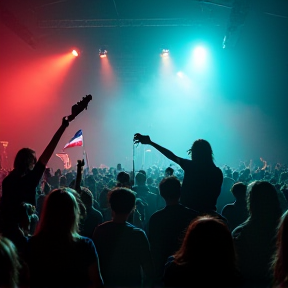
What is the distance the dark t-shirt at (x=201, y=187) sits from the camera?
12.4 feet

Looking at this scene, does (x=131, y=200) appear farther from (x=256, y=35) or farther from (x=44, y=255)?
(x=256, y=35)

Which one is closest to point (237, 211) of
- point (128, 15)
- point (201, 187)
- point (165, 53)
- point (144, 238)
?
point (201, 187)

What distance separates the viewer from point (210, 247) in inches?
68.4

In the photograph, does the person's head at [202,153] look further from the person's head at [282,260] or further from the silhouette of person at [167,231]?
the person's head at [282,260]

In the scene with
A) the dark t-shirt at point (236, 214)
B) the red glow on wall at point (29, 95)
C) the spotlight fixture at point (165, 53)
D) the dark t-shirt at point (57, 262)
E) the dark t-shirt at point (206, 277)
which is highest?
the spotlight fixture at point (165, 53)

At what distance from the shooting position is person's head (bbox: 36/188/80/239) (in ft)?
7.10

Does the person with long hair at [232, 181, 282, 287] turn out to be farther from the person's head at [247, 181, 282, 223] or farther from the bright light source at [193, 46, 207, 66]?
the bright light source at [193, 46, 207, 66]

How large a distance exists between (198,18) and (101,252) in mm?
15287

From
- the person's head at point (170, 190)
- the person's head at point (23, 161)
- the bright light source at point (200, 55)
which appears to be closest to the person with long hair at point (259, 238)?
the person's head at point (170, 190)

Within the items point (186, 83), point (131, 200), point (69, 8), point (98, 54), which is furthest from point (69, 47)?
point (131, 200)

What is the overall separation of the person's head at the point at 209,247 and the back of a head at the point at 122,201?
1076 mm

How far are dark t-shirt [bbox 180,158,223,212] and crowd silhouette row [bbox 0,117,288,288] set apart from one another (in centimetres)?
1

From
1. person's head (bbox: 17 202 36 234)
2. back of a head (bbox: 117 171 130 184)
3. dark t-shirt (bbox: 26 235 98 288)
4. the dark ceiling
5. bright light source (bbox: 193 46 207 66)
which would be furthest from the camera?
bright light source (bbox: 193 46 207 66)

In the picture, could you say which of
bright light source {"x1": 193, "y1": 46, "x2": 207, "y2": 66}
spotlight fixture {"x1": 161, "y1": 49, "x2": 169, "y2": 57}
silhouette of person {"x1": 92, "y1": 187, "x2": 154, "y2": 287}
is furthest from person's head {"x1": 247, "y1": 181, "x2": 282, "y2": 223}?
bright light source {"x1": 193, "y1": 46, "x2": 207, "y2": 66}
